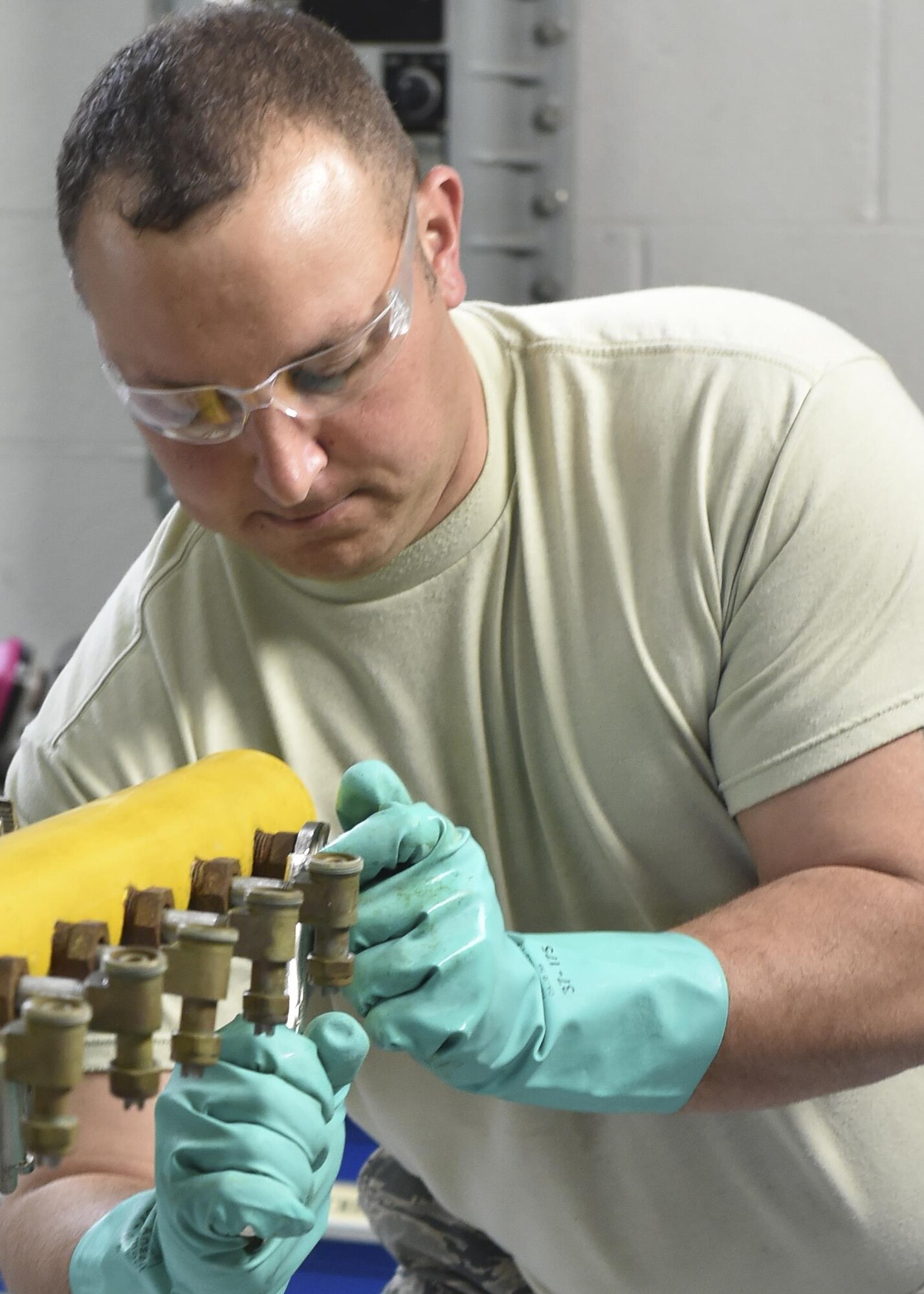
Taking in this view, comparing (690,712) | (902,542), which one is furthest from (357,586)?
(902,542)

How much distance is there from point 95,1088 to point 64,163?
0.68 m

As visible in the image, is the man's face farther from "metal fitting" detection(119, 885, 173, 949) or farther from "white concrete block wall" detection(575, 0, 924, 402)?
"white concrete block wall" detection(575, 0, 924, 402)

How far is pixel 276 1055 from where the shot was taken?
31.4 inches

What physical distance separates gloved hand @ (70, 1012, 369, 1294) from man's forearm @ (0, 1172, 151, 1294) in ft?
0.61

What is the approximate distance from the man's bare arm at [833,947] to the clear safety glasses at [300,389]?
40cm

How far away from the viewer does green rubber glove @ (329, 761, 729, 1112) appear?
83 centimetres

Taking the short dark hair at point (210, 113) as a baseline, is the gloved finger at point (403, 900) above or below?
below

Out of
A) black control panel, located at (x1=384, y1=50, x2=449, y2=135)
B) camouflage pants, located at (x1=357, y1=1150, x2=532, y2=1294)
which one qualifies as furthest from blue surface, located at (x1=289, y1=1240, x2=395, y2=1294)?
black control panel, located at (x1=384, y1=50, x2=449, y2=135)

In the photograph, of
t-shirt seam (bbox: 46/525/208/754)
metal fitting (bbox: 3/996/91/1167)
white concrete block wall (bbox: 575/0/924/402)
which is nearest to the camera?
metal fitting (bbox: 3/996/91/1167)

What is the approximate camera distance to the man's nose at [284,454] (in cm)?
95

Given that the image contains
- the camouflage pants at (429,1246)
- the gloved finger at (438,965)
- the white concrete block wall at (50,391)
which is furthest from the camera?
the white concrete block wall at (50,391)

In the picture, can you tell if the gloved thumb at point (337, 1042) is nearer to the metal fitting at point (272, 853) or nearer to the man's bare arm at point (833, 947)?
the metal fitting at point (272, 853)

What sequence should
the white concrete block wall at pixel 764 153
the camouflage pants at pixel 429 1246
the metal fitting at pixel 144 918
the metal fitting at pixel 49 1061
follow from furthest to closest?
the white concrete block wall at pixel 764 153 → the camouflage pants at pixel 429 1246 → the metal fitting at pixel 144 918 → the metal fitting at pixel 49 1061

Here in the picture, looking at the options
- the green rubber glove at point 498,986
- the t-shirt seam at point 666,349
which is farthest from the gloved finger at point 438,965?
the t-shirt seam at point 666,349
